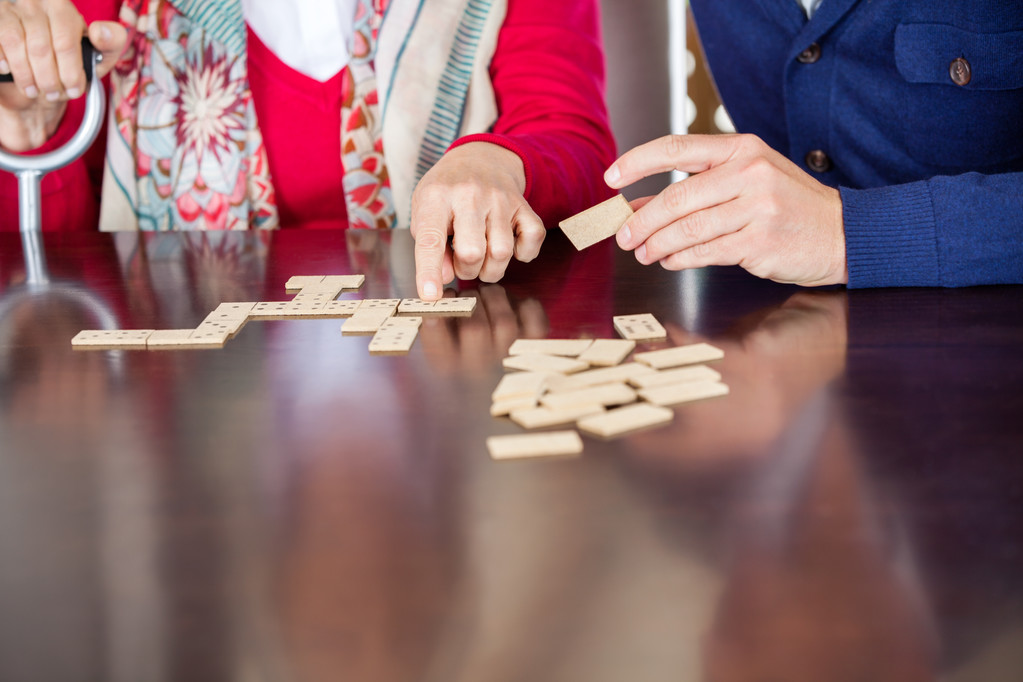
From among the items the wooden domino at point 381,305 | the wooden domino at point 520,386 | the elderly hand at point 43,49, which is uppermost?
the elderly hand at point 43,49

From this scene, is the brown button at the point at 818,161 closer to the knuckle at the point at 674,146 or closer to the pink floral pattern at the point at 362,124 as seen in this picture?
the knuckle at the point at 674,146

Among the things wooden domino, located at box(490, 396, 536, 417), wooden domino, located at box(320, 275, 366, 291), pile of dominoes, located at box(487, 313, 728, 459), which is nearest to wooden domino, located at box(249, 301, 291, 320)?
wooden domino, located at box(320, 275, 366, 291)

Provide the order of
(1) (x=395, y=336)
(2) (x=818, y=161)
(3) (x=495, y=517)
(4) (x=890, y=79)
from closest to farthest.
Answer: (3) (x=495, y=517)
(1) (x=395, y=336)
(4) (x=890, y=79)
(2) (x=818, y=161)

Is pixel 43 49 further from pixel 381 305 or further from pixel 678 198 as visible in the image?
pixel 678 198

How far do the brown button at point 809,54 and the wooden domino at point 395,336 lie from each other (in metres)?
0.99

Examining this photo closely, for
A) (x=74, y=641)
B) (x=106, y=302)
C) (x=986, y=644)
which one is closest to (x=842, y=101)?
(x=106, y=302)

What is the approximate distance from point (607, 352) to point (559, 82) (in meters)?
1.01

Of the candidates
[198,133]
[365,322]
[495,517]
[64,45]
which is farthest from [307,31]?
[495,517]

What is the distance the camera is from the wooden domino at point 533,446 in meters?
0.65

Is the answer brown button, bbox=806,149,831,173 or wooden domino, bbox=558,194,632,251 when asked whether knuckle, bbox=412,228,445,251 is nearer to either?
wooden domino, bbox=558,194,632,251

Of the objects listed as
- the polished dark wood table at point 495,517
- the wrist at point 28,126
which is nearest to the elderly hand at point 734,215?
the polished dark wood table at point 495,517

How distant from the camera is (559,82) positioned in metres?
1.75

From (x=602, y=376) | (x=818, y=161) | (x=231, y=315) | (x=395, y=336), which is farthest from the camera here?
(x=818, y=161)

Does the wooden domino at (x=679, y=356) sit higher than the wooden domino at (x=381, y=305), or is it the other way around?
the wooden domino at (x=381, y=305)
